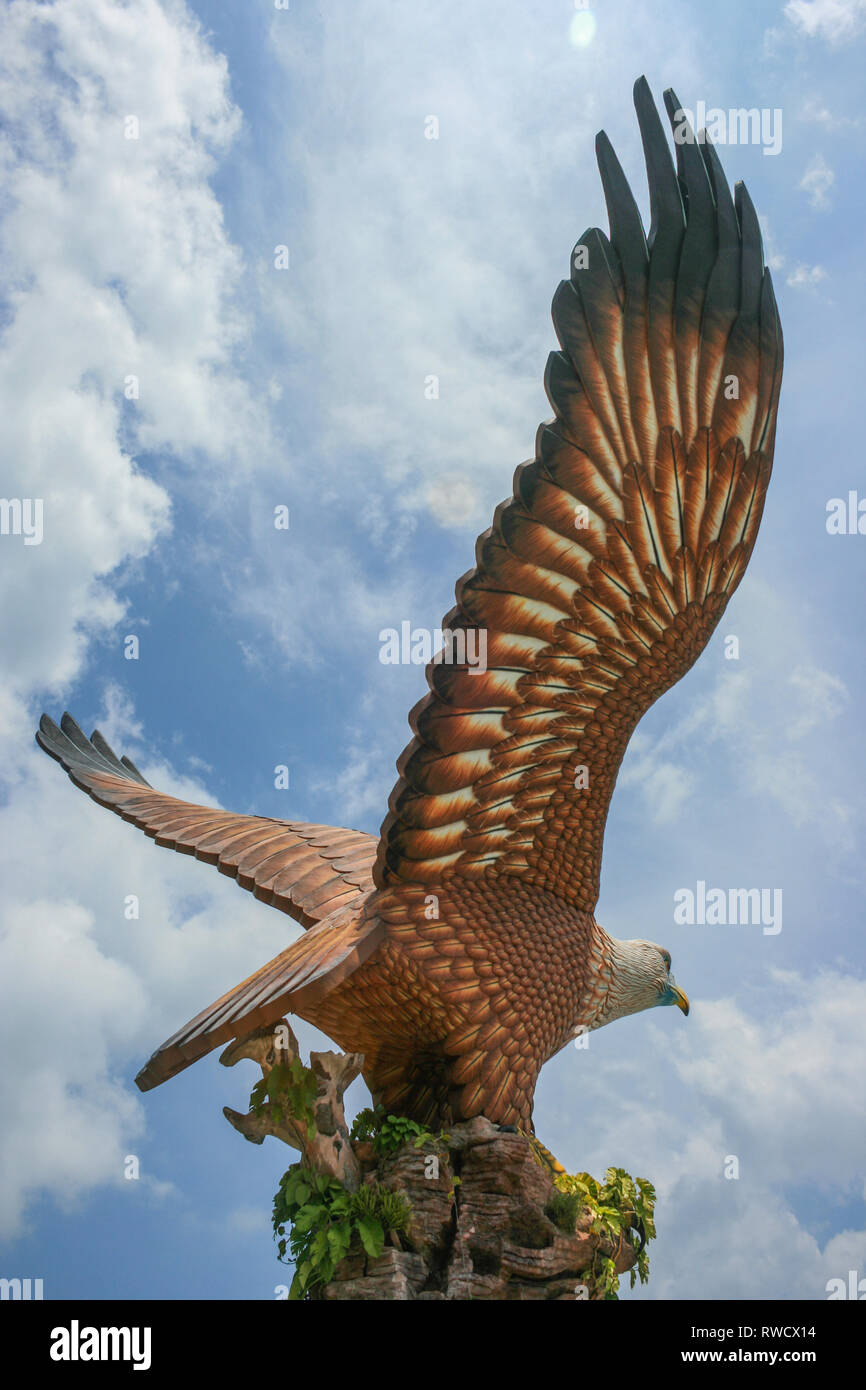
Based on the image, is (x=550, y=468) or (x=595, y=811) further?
(x=595, y=811)

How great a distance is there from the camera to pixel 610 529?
4660mm

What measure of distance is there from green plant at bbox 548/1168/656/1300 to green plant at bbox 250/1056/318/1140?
127 cm

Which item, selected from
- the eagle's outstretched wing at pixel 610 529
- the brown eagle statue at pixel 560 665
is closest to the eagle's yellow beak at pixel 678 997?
the brown eagle statue at pixel 560 665

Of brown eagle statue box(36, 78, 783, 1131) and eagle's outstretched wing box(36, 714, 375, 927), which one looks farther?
eagle's outstretched wing box(36, 714, 375, 927)

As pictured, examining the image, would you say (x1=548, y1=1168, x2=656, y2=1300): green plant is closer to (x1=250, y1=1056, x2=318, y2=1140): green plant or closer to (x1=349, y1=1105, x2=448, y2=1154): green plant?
(x1=349, y1=1105, x2=448, y2=1154): green plant

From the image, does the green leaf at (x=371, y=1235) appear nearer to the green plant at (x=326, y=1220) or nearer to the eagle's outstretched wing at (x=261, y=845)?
the green plant at (x=326, y=1220)

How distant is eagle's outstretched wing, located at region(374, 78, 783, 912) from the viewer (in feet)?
14.5

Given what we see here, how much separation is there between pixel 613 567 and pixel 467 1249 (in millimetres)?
3197

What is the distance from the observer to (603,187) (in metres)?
4.39

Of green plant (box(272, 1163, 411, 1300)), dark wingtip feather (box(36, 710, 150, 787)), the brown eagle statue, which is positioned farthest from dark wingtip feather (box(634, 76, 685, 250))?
dark wingtip feather (box(36, 710, 150, 787))

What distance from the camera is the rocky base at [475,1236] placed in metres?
4.59

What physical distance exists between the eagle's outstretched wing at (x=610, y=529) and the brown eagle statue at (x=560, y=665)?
0.04 ft
